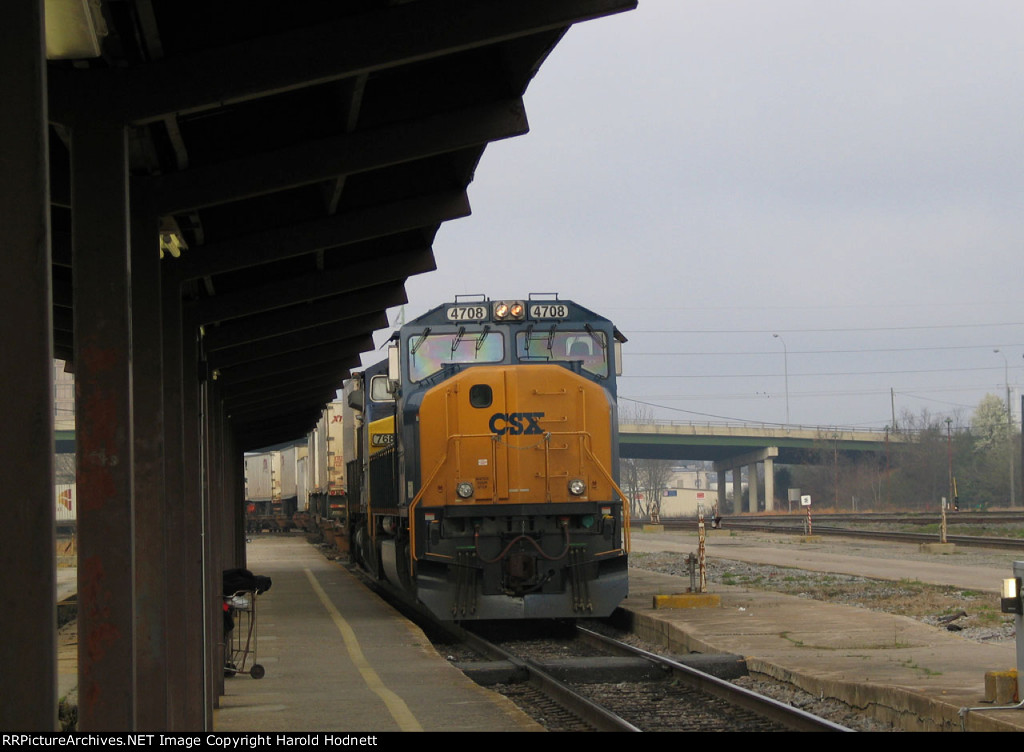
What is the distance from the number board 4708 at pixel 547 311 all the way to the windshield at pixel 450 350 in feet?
1.81

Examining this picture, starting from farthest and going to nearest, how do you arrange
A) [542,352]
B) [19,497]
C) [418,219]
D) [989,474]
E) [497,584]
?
[989,474]
[542,352]
[497,584]
[418,219]
[19,497]

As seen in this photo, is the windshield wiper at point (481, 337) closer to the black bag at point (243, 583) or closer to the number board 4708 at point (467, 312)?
the number board 4708 at point (467, 312)

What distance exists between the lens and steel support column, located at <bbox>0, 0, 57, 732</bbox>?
10.5 feet

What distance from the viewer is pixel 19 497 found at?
3.21 metres

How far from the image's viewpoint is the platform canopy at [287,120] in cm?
512

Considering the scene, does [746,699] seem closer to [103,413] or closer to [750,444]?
[103,413]

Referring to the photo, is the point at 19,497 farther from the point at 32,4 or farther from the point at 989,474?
the point at 989,474

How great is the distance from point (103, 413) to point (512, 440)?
10091 millimetres

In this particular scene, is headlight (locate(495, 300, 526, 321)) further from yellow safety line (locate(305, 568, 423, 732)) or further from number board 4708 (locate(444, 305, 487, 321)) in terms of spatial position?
yellow safety line (locate(305, 568, 423, 732))

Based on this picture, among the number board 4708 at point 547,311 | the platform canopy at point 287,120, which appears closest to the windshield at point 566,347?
the number board 4708 at point 547,311

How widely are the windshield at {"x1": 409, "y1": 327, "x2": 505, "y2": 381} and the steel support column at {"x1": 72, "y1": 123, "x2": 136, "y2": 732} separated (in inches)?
424

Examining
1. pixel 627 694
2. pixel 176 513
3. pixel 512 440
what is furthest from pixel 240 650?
pixel 176 513
